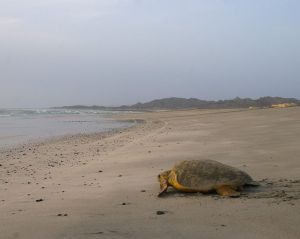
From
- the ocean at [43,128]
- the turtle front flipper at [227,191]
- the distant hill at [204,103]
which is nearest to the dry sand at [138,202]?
the turtle front flipper at [227,191]

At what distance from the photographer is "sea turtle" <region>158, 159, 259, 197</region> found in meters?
5.99

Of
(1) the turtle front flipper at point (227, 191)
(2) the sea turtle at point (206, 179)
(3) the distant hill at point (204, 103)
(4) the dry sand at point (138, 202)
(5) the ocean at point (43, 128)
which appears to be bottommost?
(5) the ocean at point (43, 128)

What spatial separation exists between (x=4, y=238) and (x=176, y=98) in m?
78.1

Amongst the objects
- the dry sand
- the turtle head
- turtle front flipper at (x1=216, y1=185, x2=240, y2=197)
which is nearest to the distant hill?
the dry sand

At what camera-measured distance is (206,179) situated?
6125mm

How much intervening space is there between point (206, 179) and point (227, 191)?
1.21 feet

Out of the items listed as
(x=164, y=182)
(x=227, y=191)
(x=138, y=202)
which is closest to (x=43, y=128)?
(x=164, y=182)

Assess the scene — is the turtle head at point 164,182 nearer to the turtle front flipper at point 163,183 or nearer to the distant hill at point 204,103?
the turtle front flipper at point 163,183

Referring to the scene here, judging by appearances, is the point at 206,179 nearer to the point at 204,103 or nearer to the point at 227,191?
the point at 227,191

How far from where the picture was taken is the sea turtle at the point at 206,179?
19.7 ft

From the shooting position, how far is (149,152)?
38.9 feet

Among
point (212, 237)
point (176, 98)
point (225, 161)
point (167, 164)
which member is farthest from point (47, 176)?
point (176, 98)

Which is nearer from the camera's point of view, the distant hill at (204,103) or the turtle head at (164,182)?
the turtle head at (164,182)

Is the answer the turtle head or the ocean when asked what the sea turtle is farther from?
the ocean
